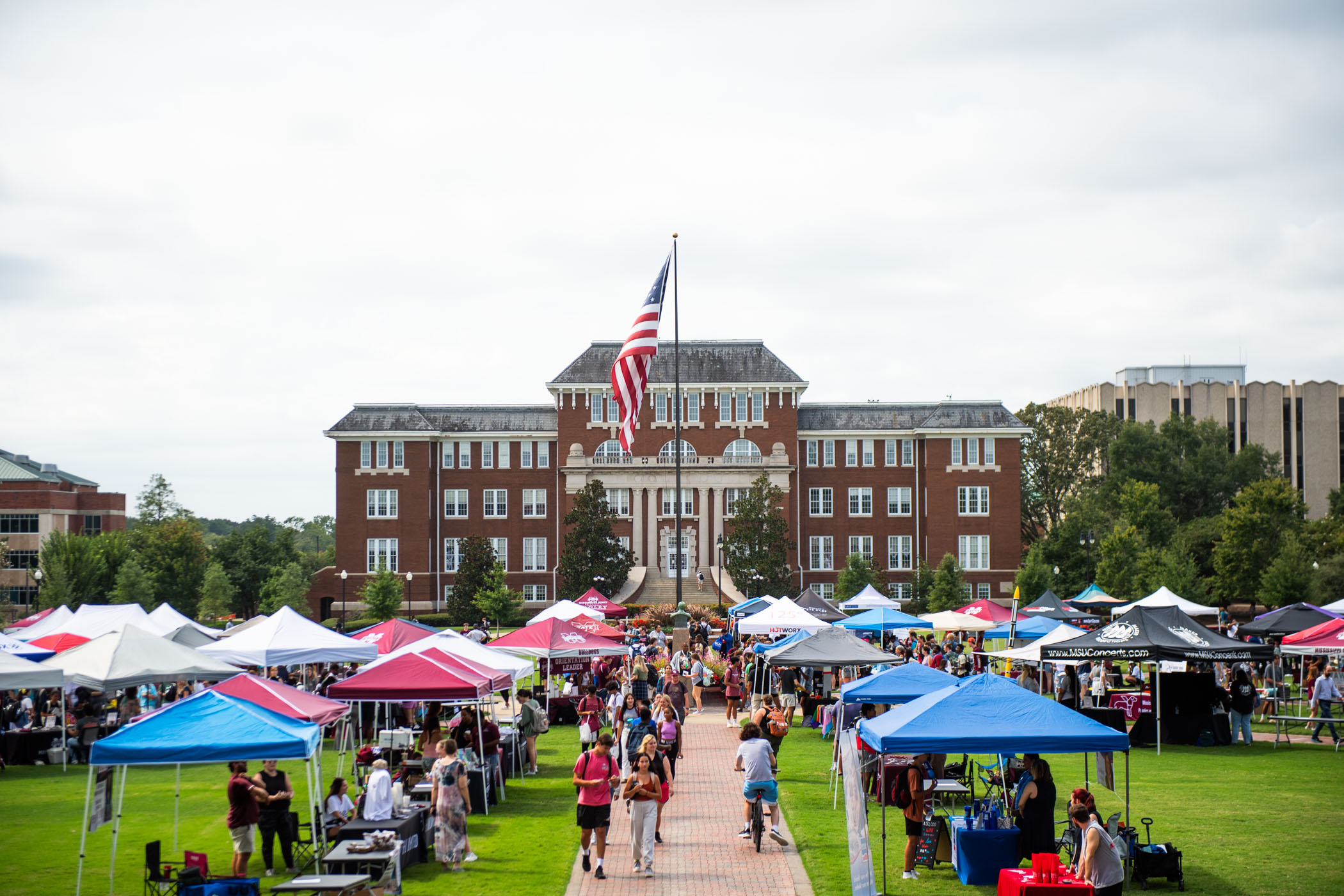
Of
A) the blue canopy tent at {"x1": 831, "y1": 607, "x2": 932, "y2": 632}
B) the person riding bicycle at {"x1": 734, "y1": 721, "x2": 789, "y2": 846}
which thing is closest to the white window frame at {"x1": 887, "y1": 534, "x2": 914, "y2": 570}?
the blue canopy tent at {"x1": 831, "y1": 607, "x2": 932, "y2": 632}

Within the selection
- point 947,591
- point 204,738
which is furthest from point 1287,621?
point 204,738

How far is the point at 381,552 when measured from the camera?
256 ft

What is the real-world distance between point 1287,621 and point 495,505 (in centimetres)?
5422

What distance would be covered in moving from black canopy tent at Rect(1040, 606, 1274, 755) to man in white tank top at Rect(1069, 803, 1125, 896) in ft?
42.7

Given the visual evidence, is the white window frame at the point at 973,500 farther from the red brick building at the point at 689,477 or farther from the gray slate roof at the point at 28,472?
the gray slate roof at the point at 28,472

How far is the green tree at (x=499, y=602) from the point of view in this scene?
60.8 meters

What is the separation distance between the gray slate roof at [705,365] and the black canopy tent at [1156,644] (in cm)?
5276

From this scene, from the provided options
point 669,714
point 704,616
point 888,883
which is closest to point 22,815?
point 669,714

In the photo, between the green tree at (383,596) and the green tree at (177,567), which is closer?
the green tree at (383,596)

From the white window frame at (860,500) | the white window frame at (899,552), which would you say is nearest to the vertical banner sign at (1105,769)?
the white window frame at (899,552)

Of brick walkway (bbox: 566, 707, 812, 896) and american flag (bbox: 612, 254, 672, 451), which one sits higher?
american flag (bbox: 612, 254, 672, 451)

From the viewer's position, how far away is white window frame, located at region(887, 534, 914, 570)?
78062mm

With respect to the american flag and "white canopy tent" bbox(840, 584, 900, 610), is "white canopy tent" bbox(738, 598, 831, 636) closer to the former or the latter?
the american flag

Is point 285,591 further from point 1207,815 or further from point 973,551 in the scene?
point 1207,815
